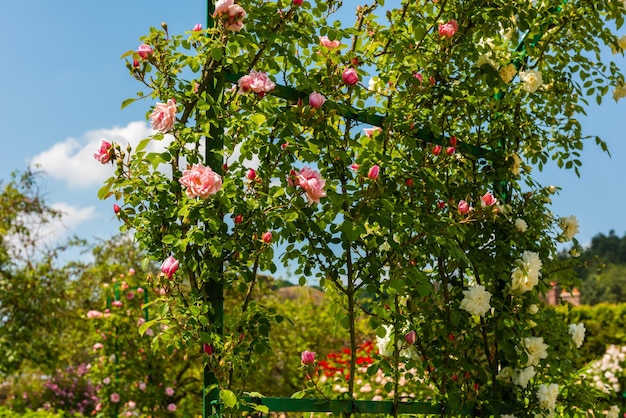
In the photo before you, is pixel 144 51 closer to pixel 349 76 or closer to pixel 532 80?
pixel 349 76

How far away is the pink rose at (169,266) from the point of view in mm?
1933

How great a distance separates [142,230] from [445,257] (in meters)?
1.10

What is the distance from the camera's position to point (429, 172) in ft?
7.98

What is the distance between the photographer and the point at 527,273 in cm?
257

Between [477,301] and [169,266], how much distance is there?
1096 millimetres

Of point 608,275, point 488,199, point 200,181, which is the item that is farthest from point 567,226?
point 608,275

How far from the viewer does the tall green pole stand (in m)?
2.02

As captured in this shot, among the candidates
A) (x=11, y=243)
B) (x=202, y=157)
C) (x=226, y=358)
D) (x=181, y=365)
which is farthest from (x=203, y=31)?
(x=11, y=243)

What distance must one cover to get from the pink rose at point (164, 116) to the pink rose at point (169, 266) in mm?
369

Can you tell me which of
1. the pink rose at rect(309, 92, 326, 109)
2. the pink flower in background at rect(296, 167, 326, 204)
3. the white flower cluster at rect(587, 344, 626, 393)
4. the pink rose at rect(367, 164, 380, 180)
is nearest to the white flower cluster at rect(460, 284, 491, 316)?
the pink rose at rect(367, 164, 380, 180)

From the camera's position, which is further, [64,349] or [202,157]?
[64,349]

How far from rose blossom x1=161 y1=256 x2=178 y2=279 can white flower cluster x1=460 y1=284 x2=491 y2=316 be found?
3.44 ft

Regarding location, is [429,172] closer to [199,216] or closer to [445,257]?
[445,257]

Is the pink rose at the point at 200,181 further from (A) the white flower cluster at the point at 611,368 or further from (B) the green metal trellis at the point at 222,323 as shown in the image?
(A) the white flower cluster at the point at 611,368
